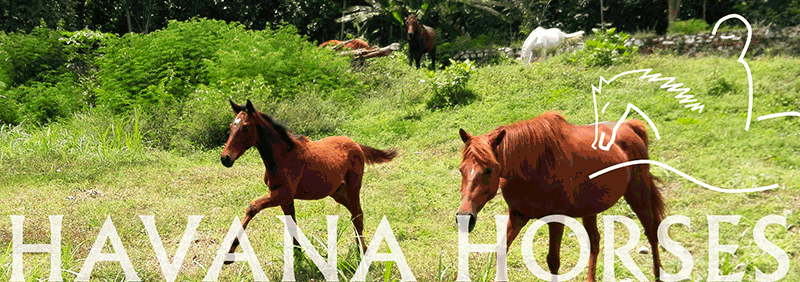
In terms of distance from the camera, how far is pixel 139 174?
8039 millimetres

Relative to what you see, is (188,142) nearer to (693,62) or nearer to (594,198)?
(594,198)

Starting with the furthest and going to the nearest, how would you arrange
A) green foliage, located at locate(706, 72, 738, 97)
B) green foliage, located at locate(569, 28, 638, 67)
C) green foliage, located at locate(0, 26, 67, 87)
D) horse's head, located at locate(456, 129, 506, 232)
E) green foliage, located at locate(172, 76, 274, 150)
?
green foliage, located at locate(0, 26, 67, 87) < green foliage, located at locate(569, 28, 638, 67) < green foliage, located at locate(172, 76, 274, 150) < green foliage, located at locate(706, 72, 738, 97) < horse's head, located at locate(456, 129, 506, 232)

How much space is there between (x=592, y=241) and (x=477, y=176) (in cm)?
160

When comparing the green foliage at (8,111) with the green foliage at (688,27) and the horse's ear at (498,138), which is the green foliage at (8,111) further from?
the green foliage at (688,27)

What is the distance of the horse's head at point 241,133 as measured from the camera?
381cm

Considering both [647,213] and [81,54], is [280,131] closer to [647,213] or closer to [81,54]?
[647,213]

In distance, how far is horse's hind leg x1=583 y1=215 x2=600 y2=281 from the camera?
3821mm

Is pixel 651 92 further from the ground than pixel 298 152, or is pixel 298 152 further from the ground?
pixel 298 152

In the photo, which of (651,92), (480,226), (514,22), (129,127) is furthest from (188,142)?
(514,22)

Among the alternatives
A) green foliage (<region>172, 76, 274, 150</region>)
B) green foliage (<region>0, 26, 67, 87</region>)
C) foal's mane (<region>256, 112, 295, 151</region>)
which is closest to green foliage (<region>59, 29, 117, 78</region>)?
green foliage (<region>0, 26, 67, 87</region>)

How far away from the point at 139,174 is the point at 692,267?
7.30 metres

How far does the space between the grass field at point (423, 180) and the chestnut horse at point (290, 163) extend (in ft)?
1.42

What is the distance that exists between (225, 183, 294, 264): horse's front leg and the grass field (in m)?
0.49

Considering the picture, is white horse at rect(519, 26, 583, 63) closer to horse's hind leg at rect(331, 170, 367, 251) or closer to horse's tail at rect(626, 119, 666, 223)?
horse's hind leg at rect(331, 170, 367, 251)
